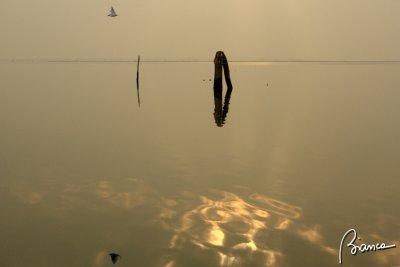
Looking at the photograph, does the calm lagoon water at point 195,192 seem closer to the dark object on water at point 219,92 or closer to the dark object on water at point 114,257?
the dark object on water at point 114,257

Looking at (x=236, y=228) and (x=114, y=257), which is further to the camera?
(x=236, y=228)

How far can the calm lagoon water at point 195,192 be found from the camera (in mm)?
7973

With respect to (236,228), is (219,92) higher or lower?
higher

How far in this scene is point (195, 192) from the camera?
37.7 ft

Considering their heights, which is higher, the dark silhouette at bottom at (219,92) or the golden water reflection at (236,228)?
the dark silhouette at bottom at (219,92)

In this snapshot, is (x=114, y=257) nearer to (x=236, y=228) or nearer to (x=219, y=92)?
(x=236, y=228)

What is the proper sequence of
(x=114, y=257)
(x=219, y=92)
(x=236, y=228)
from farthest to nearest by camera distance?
1. (x=219, y=92)
2. (x=236, y=228)
3. (x=114, y=257)

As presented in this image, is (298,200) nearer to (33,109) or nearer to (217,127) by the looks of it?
(217,127)

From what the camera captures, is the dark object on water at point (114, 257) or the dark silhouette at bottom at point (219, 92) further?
the dark silhouette at bottom at point (219, 92)
